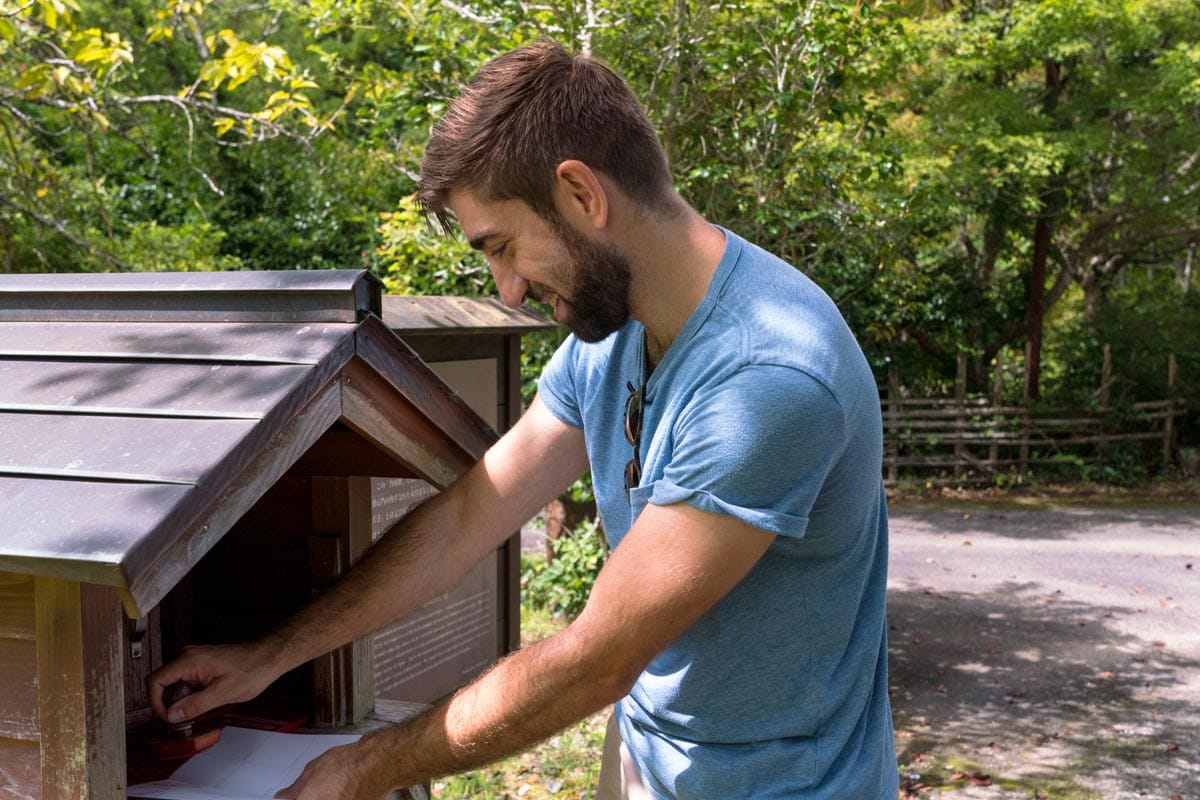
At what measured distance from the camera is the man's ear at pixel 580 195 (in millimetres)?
1730

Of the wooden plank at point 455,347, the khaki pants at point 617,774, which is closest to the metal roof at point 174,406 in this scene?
the khaki pants at point 617,774

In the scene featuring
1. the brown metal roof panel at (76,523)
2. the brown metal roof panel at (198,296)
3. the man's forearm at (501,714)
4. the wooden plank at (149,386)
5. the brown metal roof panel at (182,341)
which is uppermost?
the brown metal roof panel at (198,296)

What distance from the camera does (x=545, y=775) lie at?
199 inches

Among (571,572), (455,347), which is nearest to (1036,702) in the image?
(571,572)

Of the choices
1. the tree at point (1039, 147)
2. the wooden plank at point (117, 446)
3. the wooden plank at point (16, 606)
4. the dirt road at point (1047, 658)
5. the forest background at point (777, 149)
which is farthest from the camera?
the tree at point (1039, 147)

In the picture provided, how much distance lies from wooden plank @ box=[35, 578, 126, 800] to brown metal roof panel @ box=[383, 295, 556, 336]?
6.77 feet

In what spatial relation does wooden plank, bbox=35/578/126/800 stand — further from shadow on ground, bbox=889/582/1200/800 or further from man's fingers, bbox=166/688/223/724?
shadow on ground, bbox=889/582/1200/800

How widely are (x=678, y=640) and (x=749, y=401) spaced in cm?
49

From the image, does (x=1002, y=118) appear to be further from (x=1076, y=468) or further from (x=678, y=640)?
(x=678, y=640)

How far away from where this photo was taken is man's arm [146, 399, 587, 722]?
199 centimetres

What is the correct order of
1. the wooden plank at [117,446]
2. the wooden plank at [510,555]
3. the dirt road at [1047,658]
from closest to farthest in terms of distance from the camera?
the wooden plank at [117,446] < the wooden plank at [510,555] < the dirt road at [1047,658]

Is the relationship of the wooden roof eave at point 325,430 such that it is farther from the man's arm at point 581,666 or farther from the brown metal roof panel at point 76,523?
the man's arm at point 581,666

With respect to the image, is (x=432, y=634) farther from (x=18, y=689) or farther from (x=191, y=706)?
(x=18, y=689)

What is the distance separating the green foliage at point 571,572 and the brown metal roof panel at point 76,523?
5.12 metres
